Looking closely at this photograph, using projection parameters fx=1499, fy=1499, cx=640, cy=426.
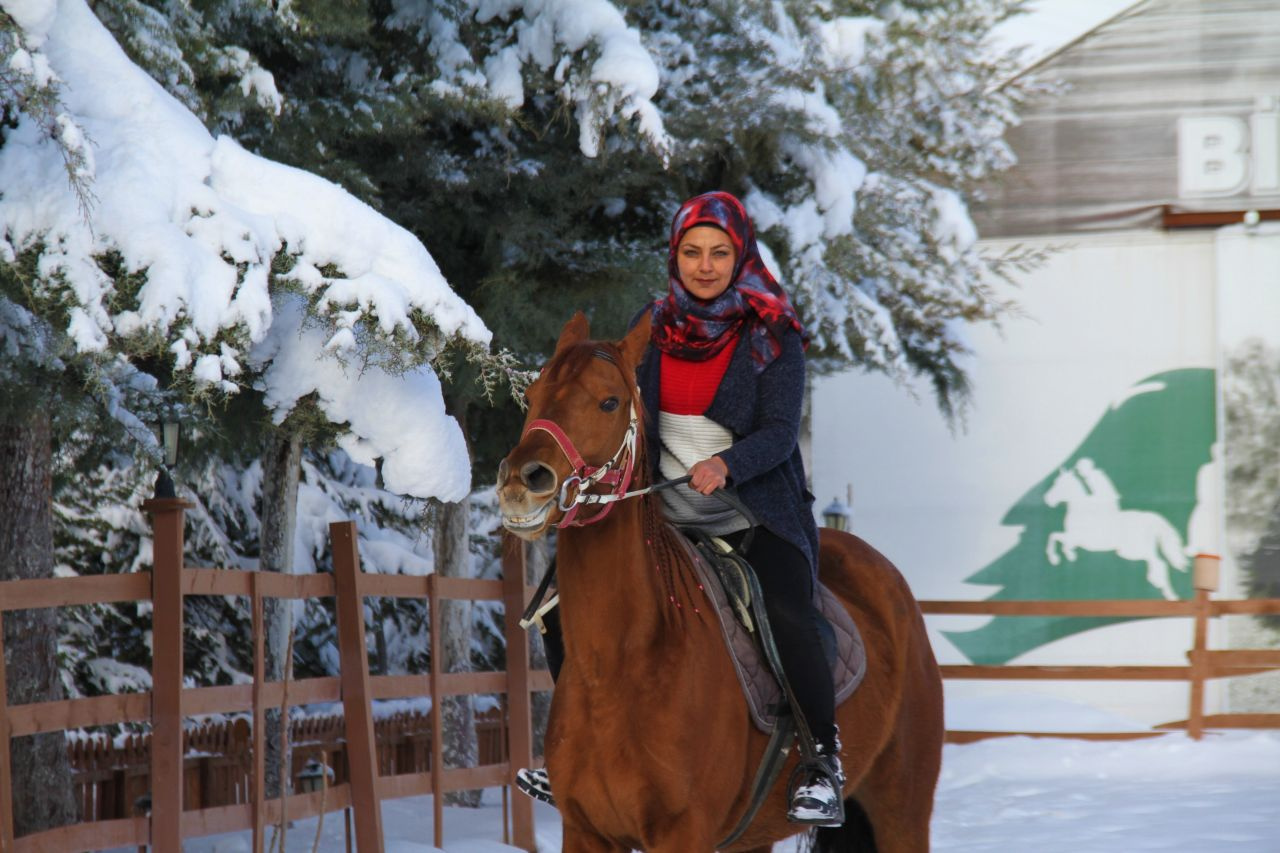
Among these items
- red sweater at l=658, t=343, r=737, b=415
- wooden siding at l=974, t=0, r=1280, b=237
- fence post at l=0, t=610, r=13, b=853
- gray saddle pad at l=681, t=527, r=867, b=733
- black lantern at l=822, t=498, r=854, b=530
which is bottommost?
fence post at l=0, t=610, r=13, b=853

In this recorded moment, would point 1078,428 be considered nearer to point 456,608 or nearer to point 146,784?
point 456,608

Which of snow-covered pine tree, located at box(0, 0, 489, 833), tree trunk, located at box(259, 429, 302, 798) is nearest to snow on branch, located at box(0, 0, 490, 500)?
snow-covered pine tree, located at box(0, 0, 489, 833)

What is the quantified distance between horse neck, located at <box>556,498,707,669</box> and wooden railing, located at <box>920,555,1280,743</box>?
9661 millimetres

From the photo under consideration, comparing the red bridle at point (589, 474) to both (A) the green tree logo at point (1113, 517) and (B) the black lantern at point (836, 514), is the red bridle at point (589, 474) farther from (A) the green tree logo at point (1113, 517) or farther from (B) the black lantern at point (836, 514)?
Result: (A) the green tree logo at point (1113, 517)

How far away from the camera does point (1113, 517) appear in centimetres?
1967

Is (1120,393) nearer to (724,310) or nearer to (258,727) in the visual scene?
(258,727)

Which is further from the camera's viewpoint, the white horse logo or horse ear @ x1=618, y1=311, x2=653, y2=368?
the white horse logo

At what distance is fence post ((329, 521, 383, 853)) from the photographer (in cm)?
741

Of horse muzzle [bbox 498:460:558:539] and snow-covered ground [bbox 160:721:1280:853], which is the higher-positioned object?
horse muzzle [bbox 498:460:558:539]

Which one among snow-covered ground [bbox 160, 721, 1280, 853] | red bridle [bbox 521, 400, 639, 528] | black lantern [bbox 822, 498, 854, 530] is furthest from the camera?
black lantern [bbox 822, 498, 854, 530]

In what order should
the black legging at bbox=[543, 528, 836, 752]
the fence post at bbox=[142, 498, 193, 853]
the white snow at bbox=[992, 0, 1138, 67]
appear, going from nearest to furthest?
the black legging at bbox=[543, 528, 836, 752] → the fence post at bbox=[142, 498, 193, 853] → the white snow at bbox=[992, 0, 1138, 67]

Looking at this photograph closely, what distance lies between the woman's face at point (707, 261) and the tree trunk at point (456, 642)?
7.93m

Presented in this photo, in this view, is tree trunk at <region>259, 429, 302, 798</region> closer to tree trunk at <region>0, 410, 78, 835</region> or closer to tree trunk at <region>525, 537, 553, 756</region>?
tree trunk at <region>0, 410, 78, 835</region>

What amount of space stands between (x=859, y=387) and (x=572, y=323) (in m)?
16.9
